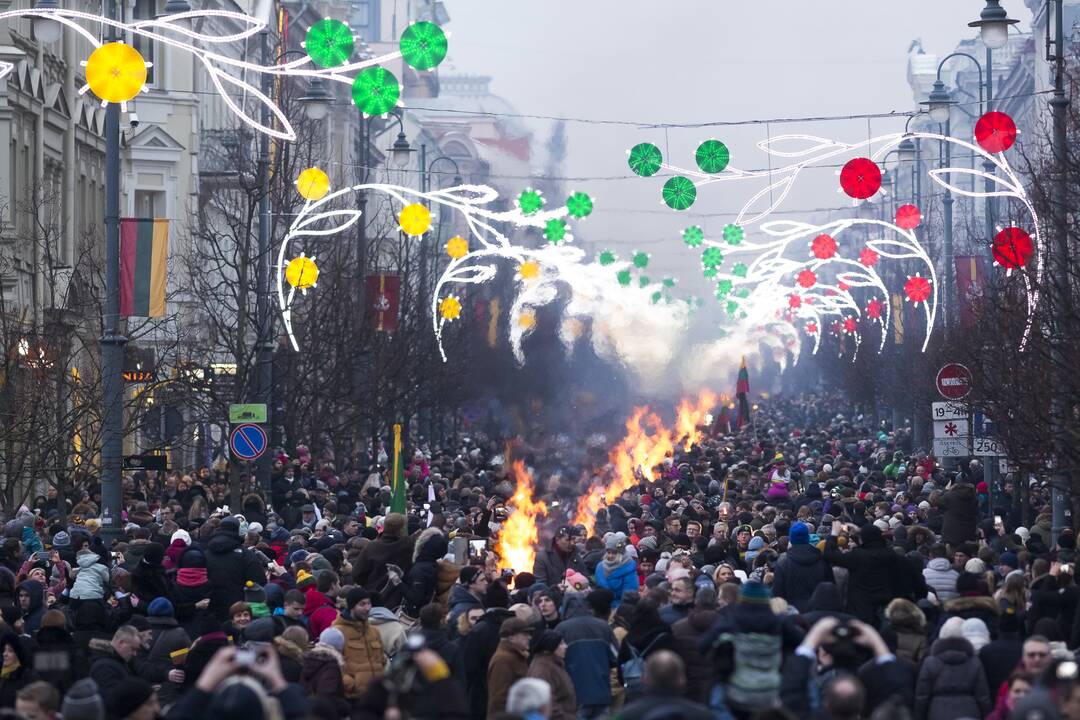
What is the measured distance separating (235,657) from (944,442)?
2131 centimetres

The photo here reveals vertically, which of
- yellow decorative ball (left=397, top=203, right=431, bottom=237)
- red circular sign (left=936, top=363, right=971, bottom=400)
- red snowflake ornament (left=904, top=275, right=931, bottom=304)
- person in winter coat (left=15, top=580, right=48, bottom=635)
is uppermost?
yellow decorative ball (left=397, top=203, right=431, bottom=237)

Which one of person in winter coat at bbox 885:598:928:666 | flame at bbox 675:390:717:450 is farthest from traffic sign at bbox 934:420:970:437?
flame at bbox 675:390:717:450

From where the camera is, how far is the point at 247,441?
2747 cm

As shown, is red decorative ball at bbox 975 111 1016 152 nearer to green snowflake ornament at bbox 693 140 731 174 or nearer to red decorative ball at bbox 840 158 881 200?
red decorative ball at bbox 840 158 881 200

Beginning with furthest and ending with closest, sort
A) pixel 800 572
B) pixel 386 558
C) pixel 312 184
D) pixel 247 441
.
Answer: pixel 312 184 < pixel 247 441 < pixel 386 558 < pixel 800 572

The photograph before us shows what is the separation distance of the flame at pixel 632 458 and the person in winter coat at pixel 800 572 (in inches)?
326

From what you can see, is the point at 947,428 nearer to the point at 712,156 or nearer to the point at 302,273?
the point at 712,156

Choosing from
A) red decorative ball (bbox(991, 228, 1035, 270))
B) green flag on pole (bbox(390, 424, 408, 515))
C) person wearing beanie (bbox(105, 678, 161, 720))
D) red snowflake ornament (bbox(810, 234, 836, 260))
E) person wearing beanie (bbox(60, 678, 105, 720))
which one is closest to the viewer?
person wearing beanie (bbox(60, 678, 105, 720))

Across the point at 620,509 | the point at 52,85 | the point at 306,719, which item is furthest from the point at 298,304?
the point at 306,719

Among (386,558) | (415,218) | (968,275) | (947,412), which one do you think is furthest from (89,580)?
(968,275)

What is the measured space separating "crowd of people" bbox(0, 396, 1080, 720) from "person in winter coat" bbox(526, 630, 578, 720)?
14 mm

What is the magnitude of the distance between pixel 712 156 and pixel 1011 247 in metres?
5.72

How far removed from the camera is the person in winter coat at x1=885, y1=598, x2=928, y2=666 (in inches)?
566

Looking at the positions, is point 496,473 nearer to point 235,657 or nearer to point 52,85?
point 52,85
